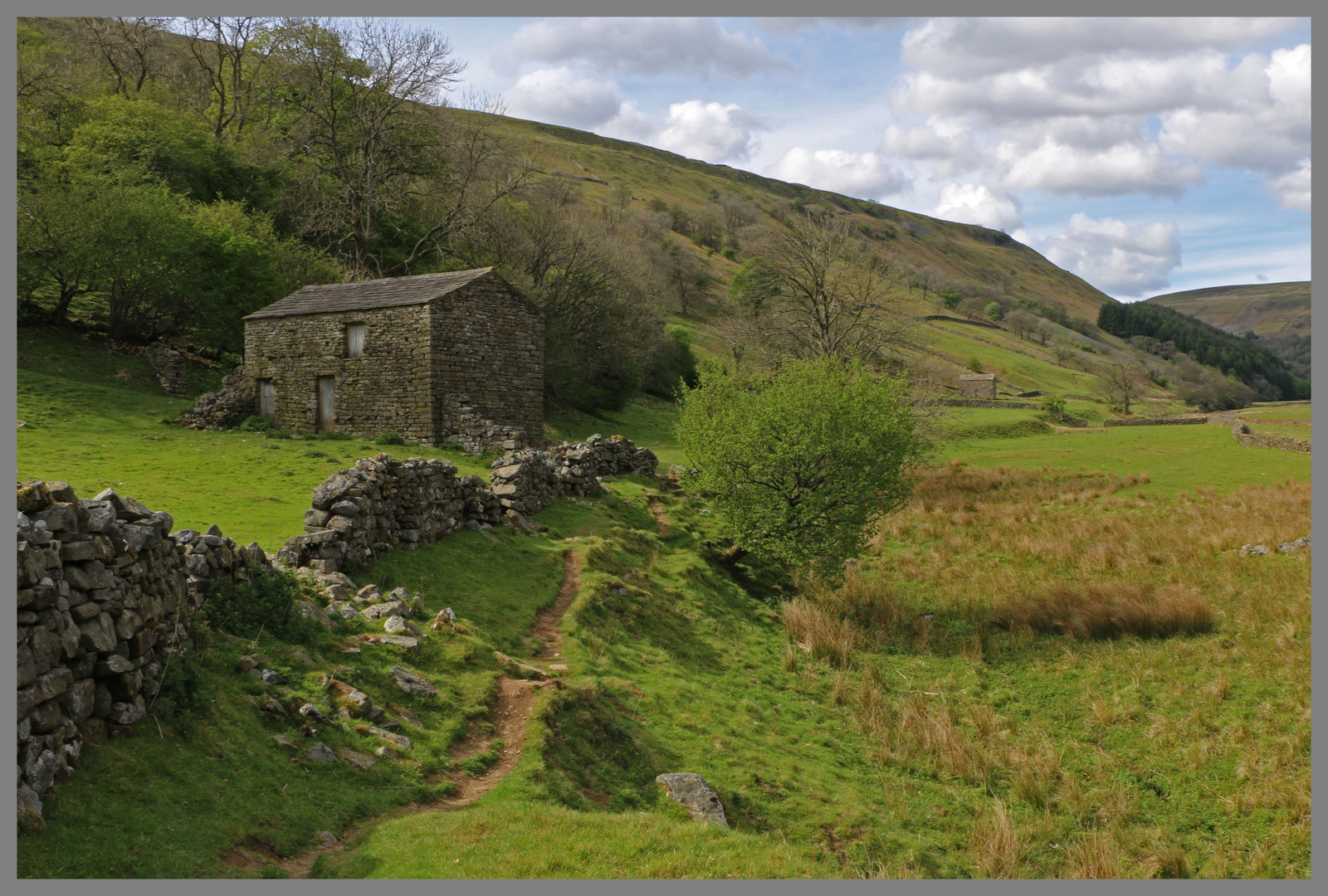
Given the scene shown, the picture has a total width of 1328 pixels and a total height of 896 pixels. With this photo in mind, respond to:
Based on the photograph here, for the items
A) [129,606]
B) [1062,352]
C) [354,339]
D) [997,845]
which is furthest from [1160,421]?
[129,606]

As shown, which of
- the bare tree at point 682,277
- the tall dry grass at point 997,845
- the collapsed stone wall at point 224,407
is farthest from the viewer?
the bare tree at point 682,277

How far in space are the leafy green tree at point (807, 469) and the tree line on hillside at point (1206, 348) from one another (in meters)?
170

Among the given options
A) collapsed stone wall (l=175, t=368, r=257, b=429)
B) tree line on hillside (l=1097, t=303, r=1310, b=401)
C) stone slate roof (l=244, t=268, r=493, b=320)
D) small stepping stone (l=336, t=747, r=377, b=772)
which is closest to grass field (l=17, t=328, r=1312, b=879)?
small stepping stone (l=336, t=747, r=377, b=772)

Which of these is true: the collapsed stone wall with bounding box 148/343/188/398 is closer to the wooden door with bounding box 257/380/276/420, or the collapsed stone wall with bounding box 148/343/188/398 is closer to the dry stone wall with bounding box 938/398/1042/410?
the wooden door with bounding box 257/380/276/420

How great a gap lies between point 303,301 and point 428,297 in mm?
5791

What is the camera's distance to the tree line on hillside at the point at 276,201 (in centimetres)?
3005

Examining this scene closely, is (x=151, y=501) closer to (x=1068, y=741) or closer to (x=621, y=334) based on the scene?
(x=1068, y=741)

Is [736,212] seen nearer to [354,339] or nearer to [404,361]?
[354,339]

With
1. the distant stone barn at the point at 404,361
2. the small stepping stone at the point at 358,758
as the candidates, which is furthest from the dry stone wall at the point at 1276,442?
the small stepping stone at the point at 358,758

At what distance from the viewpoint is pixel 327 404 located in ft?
93.9

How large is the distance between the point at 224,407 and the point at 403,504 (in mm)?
16497

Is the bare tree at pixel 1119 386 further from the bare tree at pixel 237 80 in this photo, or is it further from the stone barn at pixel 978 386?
the bare tree at pixel 237 80

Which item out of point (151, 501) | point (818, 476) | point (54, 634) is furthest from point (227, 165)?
point (54, 634)

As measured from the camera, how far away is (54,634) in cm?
640
